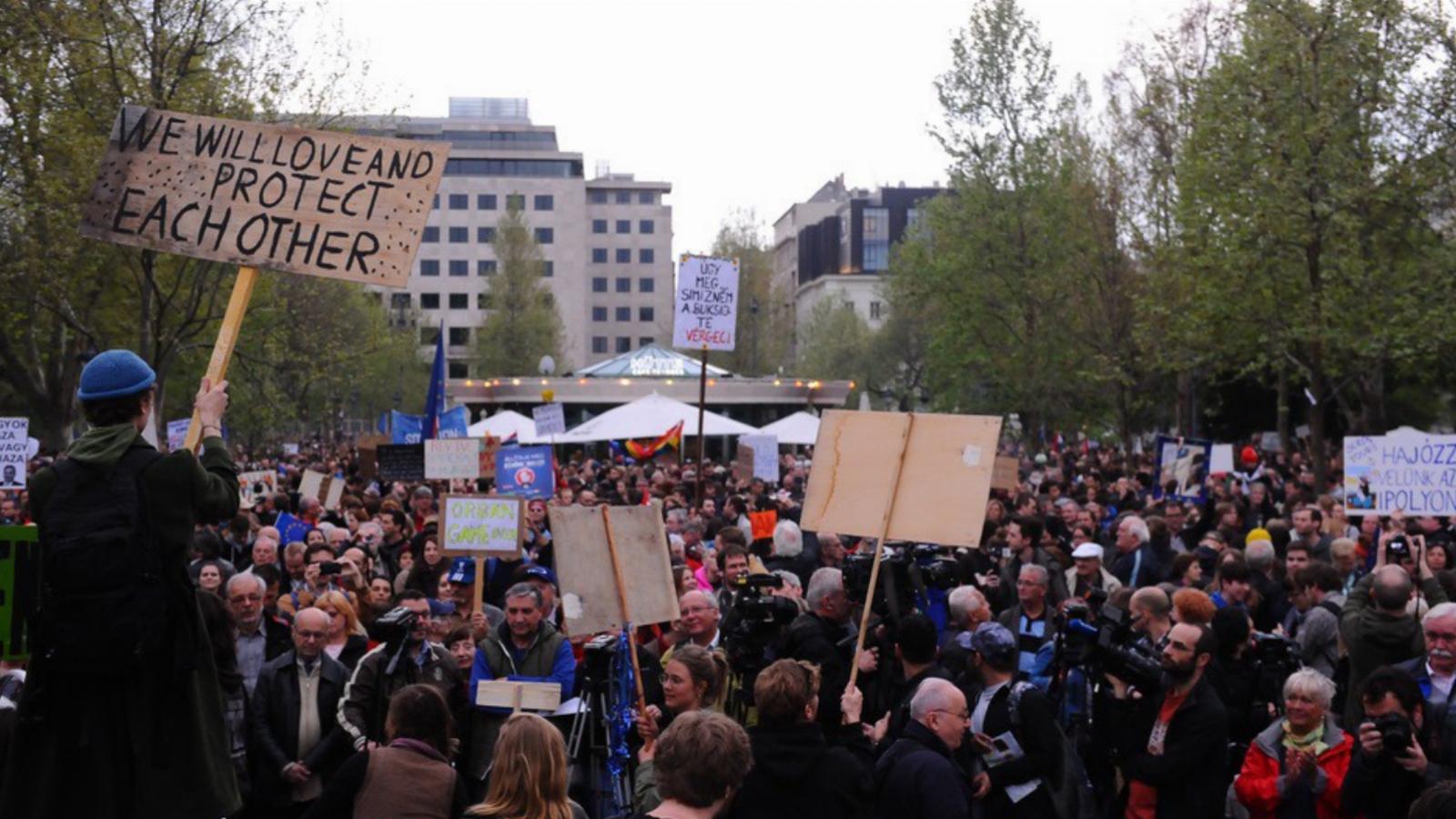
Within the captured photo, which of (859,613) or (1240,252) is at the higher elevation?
(1240,252)

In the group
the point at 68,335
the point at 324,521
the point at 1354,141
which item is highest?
the point at 1354,141

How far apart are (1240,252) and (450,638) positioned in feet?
74.4

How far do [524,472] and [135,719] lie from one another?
16.3m

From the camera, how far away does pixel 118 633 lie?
15.4 feet

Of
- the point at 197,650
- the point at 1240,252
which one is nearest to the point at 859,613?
the point at 197,650

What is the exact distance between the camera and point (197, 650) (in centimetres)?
488

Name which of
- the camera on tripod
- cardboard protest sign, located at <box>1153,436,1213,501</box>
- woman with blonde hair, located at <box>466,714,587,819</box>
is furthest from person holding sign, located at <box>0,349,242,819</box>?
cardboard protest sign, located at <box>1153,436,1213,501</box>

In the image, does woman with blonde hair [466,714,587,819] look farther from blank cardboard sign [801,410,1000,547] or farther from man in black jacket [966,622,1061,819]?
blank cardboard sign [801,410,1000,547]

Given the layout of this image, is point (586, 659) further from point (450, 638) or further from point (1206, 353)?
point (1206, 353)

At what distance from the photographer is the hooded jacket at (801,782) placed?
6.30m

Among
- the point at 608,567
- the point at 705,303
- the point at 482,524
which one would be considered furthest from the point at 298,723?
the point at 705,303

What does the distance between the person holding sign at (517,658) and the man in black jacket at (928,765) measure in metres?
2.48

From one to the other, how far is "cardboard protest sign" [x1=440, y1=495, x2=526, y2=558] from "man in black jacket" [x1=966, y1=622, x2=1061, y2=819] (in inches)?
237

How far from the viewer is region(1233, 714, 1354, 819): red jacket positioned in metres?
7.80
